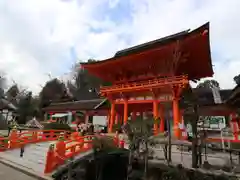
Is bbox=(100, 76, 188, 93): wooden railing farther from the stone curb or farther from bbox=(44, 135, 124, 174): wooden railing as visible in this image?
the stone curb

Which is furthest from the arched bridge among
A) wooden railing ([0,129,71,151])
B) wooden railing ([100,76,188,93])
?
wooden railing ([100,76,188,93])

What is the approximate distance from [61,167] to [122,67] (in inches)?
424

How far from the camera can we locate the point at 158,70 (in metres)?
15.5

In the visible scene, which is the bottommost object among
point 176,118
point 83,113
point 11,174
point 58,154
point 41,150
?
Result: point 11,174

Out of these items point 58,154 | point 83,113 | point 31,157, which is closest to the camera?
point 58,154

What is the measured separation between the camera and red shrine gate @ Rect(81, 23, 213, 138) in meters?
13.0

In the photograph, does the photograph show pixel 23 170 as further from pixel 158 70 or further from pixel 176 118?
pixel 158 70

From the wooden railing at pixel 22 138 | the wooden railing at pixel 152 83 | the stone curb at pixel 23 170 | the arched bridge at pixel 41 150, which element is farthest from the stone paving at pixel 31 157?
the wooden railing at pixel 152 83

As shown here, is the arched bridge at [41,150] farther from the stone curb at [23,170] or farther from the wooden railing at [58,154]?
the stone curb at [23,170]

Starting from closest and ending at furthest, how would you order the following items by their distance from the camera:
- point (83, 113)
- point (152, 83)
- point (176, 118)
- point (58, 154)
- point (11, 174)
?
point (11, 174) < point (58, 154) < point (176, 118) < point (152, 83) < point (83, 113)

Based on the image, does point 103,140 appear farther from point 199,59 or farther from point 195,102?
point 199,59

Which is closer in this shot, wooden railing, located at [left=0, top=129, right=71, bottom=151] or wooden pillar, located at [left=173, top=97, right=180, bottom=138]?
wooden railing, located at [left=0, top=129, right=71, bottom=151]

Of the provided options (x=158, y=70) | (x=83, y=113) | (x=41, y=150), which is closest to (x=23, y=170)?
(x=41, y=150)

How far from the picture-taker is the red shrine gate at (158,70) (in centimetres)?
1296
